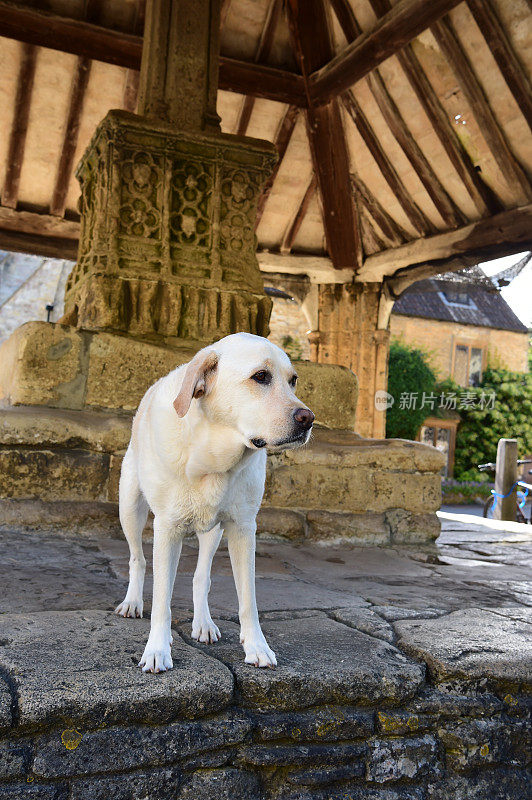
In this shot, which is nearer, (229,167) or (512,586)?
(512,586)

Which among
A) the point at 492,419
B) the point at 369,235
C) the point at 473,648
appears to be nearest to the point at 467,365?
the point at 492,419

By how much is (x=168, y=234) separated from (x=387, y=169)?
4594mm

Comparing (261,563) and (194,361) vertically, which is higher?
(194,361)

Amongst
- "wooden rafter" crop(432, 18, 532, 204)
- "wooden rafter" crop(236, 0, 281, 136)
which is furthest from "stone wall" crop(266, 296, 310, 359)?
"wooden rafter" crop(432, 18, 532, 204)

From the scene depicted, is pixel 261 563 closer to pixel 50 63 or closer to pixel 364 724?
pixel 364 724

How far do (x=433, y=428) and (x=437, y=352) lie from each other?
91.6 inches

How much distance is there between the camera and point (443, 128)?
6.73 meters

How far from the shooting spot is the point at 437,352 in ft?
63.5

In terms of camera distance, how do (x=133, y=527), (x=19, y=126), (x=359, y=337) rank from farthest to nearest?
(x=359, y=337) → (x=19, y=126) → (x=133, y=527)

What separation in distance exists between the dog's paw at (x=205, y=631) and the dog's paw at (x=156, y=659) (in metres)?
0.24

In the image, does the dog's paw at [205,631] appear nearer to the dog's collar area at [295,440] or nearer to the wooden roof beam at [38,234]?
the dog's collar area at [295,440]

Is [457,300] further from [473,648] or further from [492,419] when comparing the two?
[473,648]

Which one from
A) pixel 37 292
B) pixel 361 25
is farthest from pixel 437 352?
pixel 361 25

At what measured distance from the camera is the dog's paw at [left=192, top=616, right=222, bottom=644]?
187 centimetres
